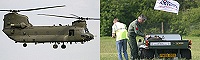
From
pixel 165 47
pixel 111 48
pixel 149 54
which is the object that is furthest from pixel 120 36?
pixel 165 47

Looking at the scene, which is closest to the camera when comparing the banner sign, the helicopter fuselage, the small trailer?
the small trailer

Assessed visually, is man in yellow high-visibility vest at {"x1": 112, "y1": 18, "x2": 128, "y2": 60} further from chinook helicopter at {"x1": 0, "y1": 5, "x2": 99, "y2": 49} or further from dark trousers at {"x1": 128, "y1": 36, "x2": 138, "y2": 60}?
chinook helicopter at {"x1": 0, "y1": 5, "x2": 99, "y2": 49}

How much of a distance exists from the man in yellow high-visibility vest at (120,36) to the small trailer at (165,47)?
198mm

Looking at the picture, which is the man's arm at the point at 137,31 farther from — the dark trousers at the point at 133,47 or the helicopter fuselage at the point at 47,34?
the helicopter fuselage at the point at 47,34

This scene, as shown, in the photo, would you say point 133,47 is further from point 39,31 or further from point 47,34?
point 39,31

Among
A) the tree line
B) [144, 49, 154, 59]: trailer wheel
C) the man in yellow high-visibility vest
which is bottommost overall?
[144, 49, 154, 59]: trailer wheel

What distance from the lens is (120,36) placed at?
29.1 feet

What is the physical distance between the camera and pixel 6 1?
8.90m

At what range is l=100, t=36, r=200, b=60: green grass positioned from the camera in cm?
882

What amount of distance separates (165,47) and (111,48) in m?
0.69

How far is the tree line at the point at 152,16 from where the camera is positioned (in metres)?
8.87

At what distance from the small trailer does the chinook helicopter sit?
685 mm

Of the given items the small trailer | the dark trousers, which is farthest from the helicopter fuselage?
the small trailer

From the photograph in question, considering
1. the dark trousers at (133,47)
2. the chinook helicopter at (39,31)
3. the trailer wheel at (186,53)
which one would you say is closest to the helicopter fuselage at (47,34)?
the chinook helicopter at (39,31)
